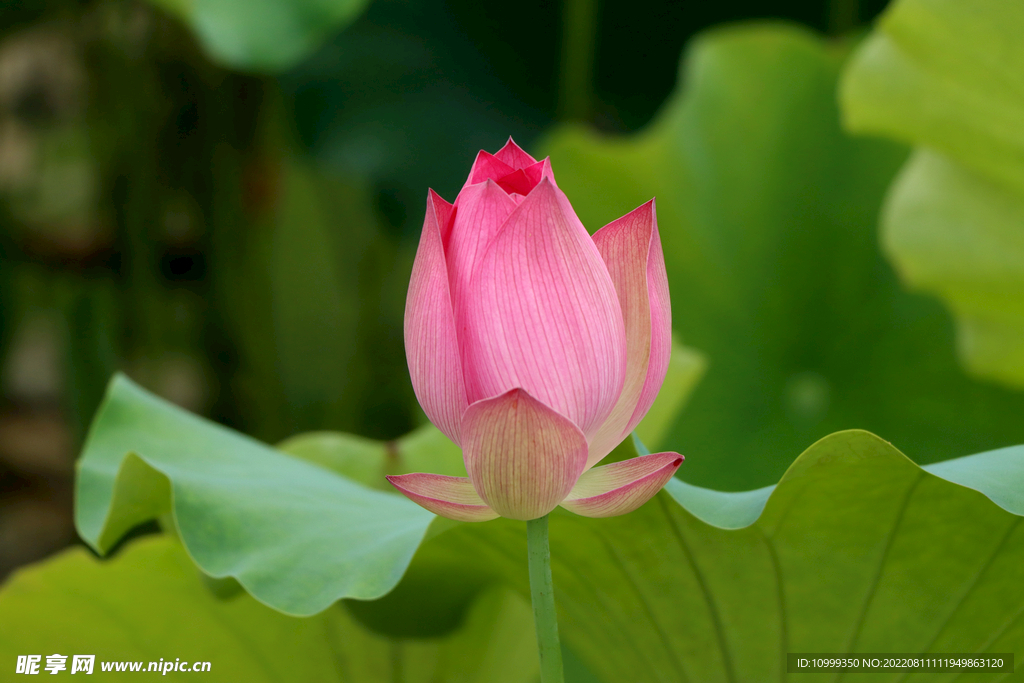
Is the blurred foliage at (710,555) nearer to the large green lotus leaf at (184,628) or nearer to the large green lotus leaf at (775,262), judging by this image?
the large green lotus leaf at (184,628)

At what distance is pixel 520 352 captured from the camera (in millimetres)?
239

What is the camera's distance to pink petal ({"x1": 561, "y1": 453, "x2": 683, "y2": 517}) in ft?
0.79

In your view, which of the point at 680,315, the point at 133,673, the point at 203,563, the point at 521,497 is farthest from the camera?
the point at 680,315

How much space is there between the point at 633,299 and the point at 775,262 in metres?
0.73

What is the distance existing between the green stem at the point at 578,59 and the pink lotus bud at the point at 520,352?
3.46ft

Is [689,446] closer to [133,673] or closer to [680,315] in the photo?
[680,315]

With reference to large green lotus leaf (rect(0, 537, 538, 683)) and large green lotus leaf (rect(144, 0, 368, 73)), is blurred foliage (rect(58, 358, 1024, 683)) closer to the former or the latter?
large green lotus leaf (rect(0, 537, 538, 683))

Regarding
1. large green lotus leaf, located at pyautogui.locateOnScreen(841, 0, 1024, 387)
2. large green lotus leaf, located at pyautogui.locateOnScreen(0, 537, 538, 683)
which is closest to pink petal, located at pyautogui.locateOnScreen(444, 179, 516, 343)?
large green lotus leaf, located at pyautogui.locateOnScreen(0, 537, 538, 683)

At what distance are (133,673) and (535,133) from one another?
1050 mm

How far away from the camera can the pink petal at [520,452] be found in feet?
0.75

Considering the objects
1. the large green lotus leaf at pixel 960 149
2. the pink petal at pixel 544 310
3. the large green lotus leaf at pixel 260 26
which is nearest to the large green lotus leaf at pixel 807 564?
the pink petal at pixel 544 310

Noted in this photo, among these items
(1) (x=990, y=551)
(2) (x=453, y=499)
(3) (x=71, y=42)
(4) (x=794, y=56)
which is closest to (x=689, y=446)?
(4) (x=794, y=56)

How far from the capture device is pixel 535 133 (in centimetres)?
137

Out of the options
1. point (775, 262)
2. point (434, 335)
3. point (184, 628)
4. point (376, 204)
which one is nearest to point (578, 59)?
point (376, 204)
